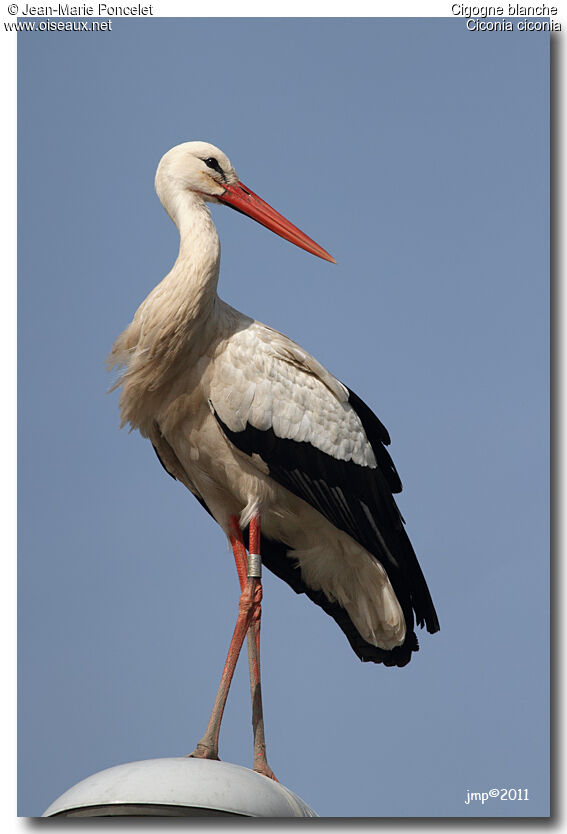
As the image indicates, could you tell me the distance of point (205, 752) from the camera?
5.23 meters

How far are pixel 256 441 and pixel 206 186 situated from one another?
1.21 m

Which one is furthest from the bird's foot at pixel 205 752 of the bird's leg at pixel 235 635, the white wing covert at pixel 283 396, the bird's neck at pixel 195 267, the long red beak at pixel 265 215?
the long red beak at pixel 265 215

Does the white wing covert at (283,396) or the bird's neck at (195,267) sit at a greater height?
the bird's neck at (195,267)

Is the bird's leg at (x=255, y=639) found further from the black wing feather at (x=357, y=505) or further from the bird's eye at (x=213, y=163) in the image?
the bird's eye at (x=213, y=163)

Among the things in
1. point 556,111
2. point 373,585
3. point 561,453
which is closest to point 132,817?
point 373,585

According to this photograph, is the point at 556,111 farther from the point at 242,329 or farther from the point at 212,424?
the point at 212,424

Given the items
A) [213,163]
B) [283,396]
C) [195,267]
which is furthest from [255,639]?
[213,163]

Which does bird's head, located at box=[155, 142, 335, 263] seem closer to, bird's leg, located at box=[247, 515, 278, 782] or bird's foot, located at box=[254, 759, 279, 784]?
bird's leg, located at box=[247, 515, 278, 782]

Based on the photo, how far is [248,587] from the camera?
5.71 metres

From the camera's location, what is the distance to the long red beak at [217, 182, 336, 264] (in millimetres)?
5871

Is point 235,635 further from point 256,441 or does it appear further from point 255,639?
point 256,441

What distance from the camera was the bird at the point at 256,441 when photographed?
5445 millimetres

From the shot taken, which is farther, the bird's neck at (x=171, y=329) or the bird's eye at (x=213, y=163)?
the bird's eye at (x=213, y=163)

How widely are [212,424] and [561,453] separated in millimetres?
1509
